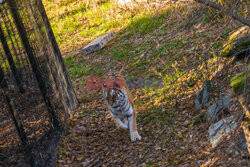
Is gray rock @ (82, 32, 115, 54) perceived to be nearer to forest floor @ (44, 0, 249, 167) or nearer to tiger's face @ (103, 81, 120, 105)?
forest floor @ (44, 0, 249, 167)

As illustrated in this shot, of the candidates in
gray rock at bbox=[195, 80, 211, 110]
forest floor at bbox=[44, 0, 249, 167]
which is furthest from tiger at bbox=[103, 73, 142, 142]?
gray rock at bbox=[195, 80, 211, 110]

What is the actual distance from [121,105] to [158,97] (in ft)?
4.46

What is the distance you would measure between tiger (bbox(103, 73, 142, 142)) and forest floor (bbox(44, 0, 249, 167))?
22 centimetres

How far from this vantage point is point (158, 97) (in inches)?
278

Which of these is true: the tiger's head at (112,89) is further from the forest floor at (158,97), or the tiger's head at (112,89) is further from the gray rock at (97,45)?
the gray rock at (97,45)

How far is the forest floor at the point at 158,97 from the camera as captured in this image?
4.02 metres

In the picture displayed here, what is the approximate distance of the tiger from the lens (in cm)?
583

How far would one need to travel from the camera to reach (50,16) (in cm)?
1566

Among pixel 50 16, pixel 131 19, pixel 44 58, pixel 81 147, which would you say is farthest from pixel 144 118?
pixel 50 16

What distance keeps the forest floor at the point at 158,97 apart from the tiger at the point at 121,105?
0.73 feet

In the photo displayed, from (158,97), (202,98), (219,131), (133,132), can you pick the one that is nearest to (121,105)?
(133,132)

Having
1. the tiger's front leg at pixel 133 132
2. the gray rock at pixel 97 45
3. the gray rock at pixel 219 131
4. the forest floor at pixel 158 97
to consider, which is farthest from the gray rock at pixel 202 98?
the gray rock at pixel 97 45

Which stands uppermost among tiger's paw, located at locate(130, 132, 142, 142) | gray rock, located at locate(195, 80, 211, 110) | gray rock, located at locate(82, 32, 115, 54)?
gray rock, located at locate(82, 32, 115, 54)

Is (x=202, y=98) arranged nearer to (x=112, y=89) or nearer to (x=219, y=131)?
(x=219, y=131)
